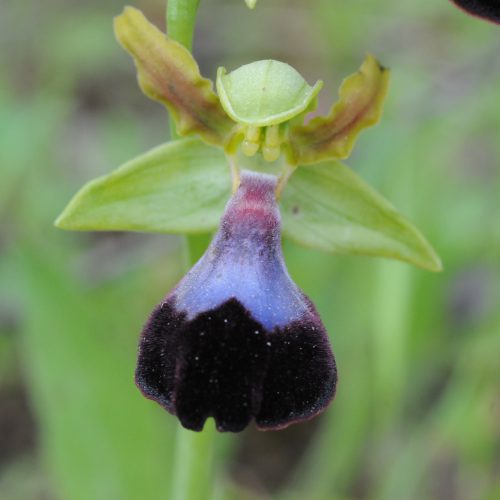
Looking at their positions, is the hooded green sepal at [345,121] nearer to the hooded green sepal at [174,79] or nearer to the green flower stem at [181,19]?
the hooded green sepal at [174,79]

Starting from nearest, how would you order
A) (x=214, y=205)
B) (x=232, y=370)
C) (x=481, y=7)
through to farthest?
(x=481, y=7)
(x=232, y=370)
(x=214, y=205)

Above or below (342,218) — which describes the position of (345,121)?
above

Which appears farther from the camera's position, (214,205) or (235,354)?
(214,205)

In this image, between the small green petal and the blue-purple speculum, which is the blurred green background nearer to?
the blue-purple speculum

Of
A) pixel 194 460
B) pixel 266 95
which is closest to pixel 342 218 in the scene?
pixel 266 95

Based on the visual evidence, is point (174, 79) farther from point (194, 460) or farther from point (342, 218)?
point (194, 460)

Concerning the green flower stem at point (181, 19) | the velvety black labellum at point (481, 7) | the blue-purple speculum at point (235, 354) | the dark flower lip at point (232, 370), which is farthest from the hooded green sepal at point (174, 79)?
the velvety black labellum at point (481, 7)
